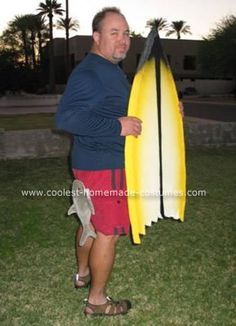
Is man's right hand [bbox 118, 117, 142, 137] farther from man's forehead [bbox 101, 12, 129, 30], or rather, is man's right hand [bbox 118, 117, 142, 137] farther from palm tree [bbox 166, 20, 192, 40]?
palm tree [bbox 166, 20, 192, 40]

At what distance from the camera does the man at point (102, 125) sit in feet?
7.86

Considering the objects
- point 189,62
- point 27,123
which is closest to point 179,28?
point 189,62

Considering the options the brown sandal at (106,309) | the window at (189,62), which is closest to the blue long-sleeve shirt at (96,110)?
the brown sandal at (106,309)

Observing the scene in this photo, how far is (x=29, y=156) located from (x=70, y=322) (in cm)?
578

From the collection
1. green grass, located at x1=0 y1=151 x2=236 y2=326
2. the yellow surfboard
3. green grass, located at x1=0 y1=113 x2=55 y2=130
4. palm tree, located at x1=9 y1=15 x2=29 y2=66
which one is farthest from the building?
the yellow surfboard

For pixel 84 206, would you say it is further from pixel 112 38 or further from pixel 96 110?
pixel 112 38

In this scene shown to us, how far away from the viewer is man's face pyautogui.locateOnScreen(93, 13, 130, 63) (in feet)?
7.97

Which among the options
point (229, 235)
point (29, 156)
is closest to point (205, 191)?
point (229, 235)

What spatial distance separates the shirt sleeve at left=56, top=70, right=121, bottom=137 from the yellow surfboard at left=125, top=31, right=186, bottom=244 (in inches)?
7.9

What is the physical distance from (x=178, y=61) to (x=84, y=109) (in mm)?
62750

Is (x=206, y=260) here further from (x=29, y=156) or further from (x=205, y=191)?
(x=29, y=156)

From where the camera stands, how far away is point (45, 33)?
56.6 metres

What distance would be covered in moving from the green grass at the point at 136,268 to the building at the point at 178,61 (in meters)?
47.2

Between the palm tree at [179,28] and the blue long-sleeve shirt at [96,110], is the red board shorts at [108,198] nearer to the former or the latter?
the blue long-sleeve shirt at [96,110]
